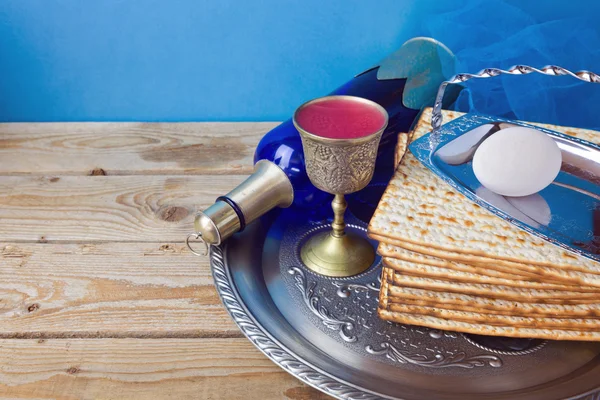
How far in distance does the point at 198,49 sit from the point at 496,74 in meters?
0.63

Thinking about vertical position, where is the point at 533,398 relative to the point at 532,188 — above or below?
below

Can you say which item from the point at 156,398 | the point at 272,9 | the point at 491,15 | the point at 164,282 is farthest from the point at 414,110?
the point at 156,398

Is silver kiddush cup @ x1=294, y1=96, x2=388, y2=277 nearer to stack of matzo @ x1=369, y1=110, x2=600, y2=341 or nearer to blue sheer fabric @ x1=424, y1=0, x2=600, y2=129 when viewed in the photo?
stack of matzo @ x1=369, y1=110, x2=600, y2=341

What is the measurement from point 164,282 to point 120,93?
1.90ft

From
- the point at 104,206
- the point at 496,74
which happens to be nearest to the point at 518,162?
the point at 496,74

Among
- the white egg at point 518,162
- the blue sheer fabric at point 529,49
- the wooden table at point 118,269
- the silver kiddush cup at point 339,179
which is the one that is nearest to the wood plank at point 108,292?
the wooden table at point 118,269

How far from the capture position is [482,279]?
0.61 meters

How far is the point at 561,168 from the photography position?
0.77 meters

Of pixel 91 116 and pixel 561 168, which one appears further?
pixel 91 116

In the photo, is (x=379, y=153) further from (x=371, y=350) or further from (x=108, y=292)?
(x=108, y=292)

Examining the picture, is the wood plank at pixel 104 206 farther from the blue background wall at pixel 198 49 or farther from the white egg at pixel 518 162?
the white egg at pixel 518 162

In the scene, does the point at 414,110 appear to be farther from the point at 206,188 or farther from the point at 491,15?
the point at 206,188

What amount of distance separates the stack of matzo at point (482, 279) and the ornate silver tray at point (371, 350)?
0.02 meters

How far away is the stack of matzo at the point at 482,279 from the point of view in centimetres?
60
